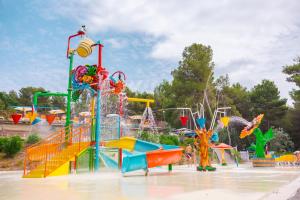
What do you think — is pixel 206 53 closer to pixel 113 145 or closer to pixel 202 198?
pixel 113 145

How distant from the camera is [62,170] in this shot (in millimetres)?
12914

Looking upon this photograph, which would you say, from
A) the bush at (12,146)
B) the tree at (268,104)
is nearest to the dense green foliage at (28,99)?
the tree at (268,104)

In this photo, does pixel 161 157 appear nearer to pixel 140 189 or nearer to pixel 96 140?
pixel 96 140

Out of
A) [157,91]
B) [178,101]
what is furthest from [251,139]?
[157,91]

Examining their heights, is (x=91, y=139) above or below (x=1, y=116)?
below

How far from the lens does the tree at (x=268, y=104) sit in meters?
45.4

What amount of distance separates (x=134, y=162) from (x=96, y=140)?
254 cm

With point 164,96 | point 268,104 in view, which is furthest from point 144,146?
point 164,96

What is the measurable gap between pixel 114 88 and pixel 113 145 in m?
2.95

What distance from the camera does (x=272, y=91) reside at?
46.8 metres

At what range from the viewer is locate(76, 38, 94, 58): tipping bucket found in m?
16.3

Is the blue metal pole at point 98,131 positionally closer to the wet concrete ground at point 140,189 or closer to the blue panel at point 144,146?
the blue panel at point 144,146

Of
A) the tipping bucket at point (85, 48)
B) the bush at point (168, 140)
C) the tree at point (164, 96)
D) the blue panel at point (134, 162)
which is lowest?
the blue panel at point (134, 162)

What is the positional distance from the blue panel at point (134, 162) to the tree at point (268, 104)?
36359 mm
